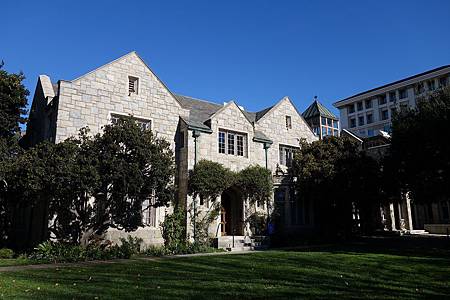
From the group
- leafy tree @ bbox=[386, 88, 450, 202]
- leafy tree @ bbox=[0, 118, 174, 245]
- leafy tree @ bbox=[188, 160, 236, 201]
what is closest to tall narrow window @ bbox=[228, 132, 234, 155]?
leafy tree @ bbox=[188, 160, 236, 201]

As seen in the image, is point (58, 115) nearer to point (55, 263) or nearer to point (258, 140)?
point (55, 263)

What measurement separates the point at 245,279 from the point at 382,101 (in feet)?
237

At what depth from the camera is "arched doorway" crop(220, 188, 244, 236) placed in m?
24.4

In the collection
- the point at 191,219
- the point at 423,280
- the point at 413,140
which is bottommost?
the point at 423,280

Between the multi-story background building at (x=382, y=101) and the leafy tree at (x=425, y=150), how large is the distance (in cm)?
4836

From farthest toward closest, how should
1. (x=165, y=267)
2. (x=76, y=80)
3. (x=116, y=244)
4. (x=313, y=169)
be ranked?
(x=313, y=169), (x=76, y=80), (x=116, y=244), (x=165, y=267)

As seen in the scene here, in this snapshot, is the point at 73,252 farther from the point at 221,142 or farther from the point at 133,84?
the point at 221,142

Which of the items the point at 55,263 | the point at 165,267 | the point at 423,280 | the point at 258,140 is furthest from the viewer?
the point at 258,140

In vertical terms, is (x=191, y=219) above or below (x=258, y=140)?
below

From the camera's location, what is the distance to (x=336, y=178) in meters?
24.0

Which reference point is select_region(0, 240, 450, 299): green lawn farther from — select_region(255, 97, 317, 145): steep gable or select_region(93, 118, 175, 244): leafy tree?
select_region(255, 97, 317, 145): steep gable

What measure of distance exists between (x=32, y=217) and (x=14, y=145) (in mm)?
4111

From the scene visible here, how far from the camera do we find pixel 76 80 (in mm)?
20344

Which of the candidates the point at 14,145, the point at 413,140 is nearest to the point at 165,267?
the point at 14,145
